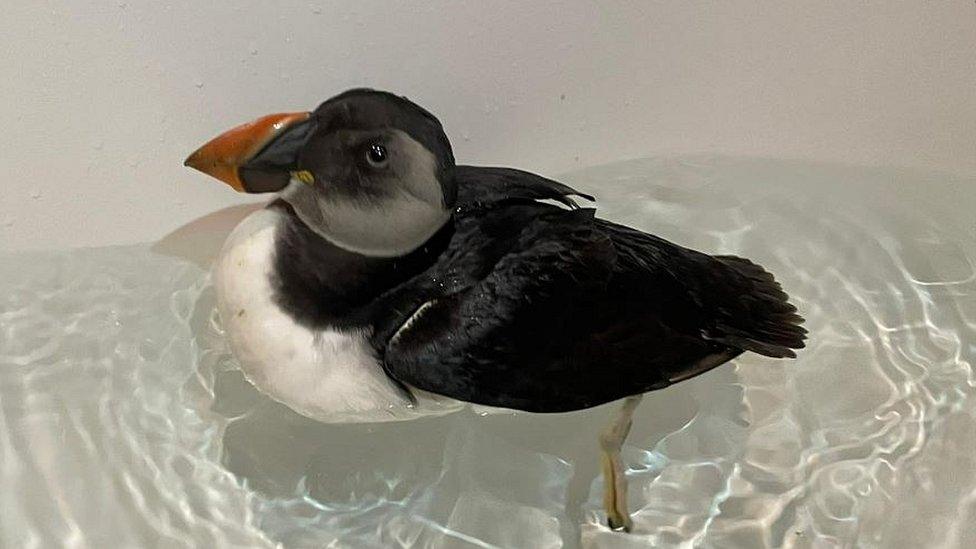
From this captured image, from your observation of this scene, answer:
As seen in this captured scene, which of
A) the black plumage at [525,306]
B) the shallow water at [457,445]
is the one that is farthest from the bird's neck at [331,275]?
the shallow water at [457,445]

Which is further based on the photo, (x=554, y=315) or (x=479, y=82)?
(x=479, y=82)

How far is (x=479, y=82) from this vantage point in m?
1.27

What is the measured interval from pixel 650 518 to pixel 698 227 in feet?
1.27

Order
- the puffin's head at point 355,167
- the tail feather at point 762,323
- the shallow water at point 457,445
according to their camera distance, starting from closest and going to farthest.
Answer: the puffin's head at point 355,167 → the tail feather at point 762,323 → the shallow water at point 457,445

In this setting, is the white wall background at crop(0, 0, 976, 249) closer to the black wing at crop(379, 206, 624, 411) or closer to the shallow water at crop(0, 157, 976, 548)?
the shallow water at crop(0, 157, 976, 548)

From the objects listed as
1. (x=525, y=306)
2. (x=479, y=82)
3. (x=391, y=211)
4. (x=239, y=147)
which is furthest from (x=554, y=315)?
(x=479, y=82)

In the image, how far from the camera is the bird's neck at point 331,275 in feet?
2.76

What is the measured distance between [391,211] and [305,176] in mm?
71

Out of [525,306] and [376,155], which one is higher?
[376,155]

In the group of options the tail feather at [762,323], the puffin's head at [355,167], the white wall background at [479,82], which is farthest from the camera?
the white wall background at [479,82]

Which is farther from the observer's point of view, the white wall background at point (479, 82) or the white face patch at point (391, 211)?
the white wall background at point (479, 82)

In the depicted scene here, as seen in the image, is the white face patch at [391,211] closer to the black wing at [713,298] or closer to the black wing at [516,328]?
the black wing at [516,328]

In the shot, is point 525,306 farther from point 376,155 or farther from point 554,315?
point 376,155

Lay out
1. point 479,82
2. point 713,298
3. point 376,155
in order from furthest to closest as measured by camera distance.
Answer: point 479,82 → point 713,298 → point 376,155
